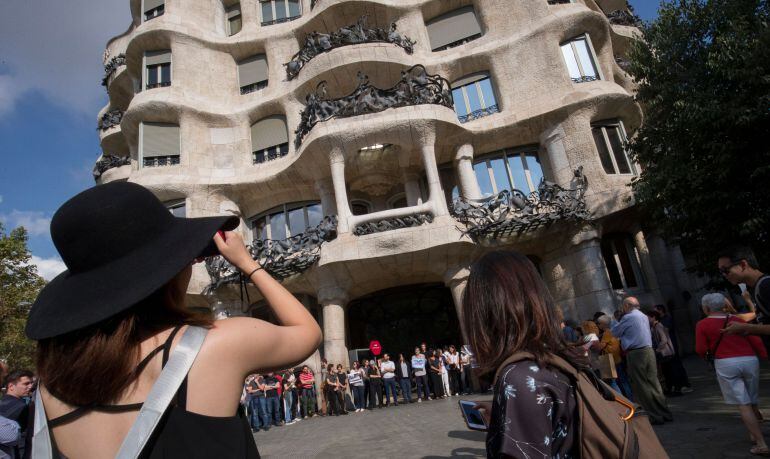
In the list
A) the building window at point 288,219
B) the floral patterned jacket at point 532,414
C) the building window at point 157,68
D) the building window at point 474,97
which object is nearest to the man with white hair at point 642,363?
the floral patterned jacket at point 532,414

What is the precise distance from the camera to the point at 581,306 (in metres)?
12.6

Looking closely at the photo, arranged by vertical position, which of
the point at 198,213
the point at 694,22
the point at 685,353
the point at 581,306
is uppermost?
the point at 694,22

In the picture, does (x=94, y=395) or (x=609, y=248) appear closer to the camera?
(x=94, y=395)

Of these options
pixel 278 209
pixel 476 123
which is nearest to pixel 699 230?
pixel 476 123

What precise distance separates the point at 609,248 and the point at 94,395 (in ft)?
49.2

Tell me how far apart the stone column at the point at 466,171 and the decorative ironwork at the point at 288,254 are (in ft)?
14.1

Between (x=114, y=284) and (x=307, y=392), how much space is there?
487 inches

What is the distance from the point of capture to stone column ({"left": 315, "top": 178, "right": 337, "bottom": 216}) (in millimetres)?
14977

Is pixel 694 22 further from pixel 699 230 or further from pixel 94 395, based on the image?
pixel 94 395

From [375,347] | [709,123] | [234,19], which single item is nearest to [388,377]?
[375,347]

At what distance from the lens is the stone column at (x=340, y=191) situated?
12.8 meters

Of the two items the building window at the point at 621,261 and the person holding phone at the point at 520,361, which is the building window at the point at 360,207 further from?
the person holding phone at the point at 520,361

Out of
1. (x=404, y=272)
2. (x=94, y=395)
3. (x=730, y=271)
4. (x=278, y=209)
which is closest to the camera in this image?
(x=94, y=395)

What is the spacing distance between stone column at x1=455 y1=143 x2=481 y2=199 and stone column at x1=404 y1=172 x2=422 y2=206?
1.38 meters
